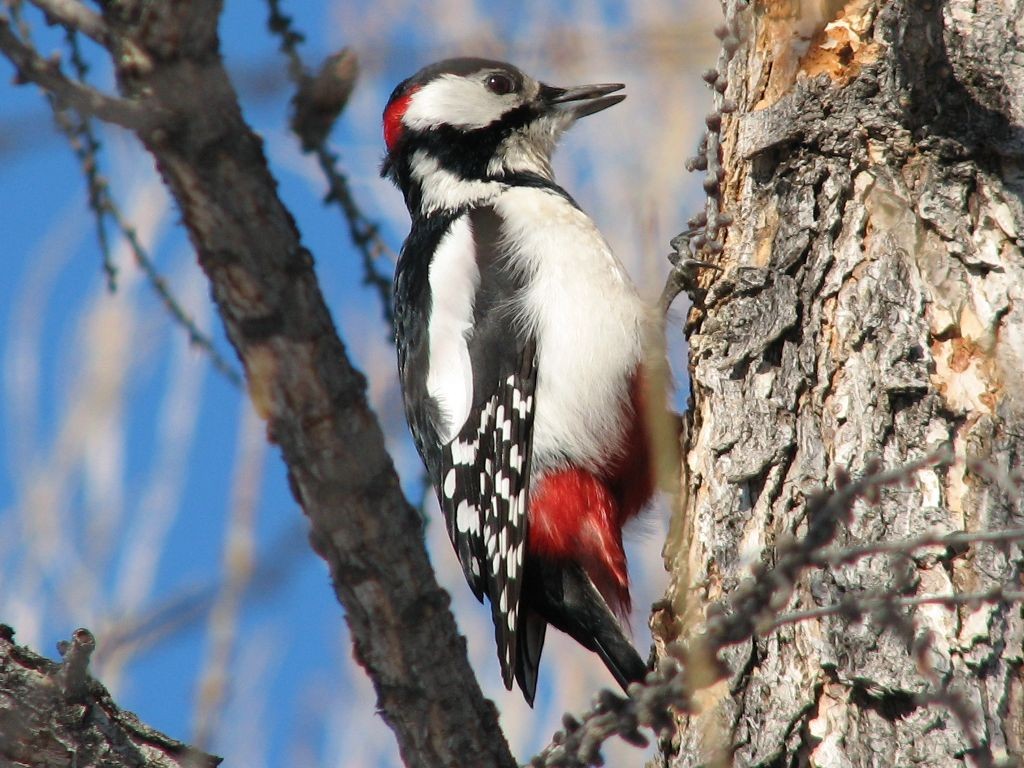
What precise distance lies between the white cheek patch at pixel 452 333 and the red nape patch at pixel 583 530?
318mm

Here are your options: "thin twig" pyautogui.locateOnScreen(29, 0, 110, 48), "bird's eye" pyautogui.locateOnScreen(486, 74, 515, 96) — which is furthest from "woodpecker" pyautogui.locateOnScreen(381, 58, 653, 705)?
"thin twig" pyautogui.locateOnScreen(29, 0, 110, 48)

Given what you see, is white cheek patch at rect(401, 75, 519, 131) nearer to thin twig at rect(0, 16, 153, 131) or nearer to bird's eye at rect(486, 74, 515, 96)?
bird's eye at rect(486, 74, 515, 96)

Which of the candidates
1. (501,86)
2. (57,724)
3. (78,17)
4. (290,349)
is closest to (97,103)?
(78,17)

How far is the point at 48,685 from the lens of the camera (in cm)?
194

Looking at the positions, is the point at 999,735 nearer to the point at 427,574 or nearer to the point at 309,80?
the point at 427,574

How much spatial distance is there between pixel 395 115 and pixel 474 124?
1.07 ft

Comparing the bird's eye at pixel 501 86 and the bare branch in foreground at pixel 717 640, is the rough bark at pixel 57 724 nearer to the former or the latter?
the bare branch in foreground at pixel 717 640

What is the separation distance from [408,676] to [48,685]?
60 cm

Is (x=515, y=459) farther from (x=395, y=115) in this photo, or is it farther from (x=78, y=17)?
(x=78, y=17)

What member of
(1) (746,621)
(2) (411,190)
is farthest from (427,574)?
(2) (411,190)

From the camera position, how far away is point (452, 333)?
3.32m

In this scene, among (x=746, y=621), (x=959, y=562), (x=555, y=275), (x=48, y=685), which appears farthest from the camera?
(x=555, y=275)

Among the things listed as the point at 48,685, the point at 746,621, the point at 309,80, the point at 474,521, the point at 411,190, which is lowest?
the point at 746,621

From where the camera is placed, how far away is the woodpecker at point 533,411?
3109 mm
